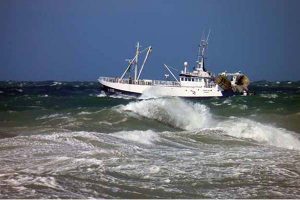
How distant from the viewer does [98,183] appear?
835 centimetres

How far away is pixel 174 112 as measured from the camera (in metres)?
28.3

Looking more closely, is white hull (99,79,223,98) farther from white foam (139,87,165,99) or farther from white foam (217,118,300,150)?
white foam (217,118,300,150)

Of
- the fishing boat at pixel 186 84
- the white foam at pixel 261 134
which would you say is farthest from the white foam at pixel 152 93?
the white foam at pixel 261 134

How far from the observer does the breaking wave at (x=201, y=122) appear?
65.7ft

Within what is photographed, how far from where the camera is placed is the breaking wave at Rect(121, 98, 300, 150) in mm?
20031

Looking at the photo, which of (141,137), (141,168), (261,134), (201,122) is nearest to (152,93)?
(201,122)

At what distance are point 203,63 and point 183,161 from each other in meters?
53.5

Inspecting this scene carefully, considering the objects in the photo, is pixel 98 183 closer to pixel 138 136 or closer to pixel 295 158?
pixel 295 158

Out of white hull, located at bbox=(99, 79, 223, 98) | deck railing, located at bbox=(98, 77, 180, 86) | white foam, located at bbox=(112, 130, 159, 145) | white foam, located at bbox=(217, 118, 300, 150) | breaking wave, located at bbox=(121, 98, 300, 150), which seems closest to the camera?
white foam, located at bbox=(112, 130, 159, 145)

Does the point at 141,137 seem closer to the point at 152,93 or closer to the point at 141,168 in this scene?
the point at 141,168

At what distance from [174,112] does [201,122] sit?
202 cm

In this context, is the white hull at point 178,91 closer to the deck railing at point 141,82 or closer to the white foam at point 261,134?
the deck railing at point 141,82

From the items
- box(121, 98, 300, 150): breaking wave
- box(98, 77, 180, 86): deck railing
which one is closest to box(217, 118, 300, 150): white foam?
box(121, 98, 300, 150): breaking wave

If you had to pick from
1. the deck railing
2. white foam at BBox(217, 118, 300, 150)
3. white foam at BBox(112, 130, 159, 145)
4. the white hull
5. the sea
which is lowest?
white foam at BBox(217, 118, 300, 150)
